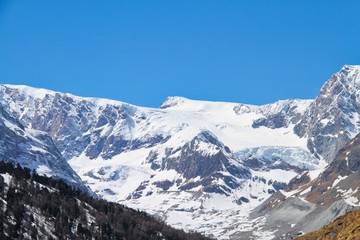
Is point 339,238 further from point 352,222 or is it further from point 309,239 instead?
point 309,239

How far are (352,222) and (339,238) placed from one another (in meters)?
3.83

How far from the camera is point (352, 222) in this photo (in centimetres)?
8912

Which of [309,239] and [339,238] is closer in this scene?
[339,238]

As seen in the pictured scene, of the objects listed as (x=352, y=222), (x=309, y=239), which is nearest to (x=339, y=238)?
(x=352, y=222)

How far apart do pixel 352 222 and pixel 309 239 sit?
11210 mm

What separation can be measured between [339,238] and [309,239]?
13.2 metres

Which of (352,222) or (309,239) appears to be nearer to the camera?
(352,222)

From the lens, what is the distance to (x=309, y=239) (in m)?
99.2
